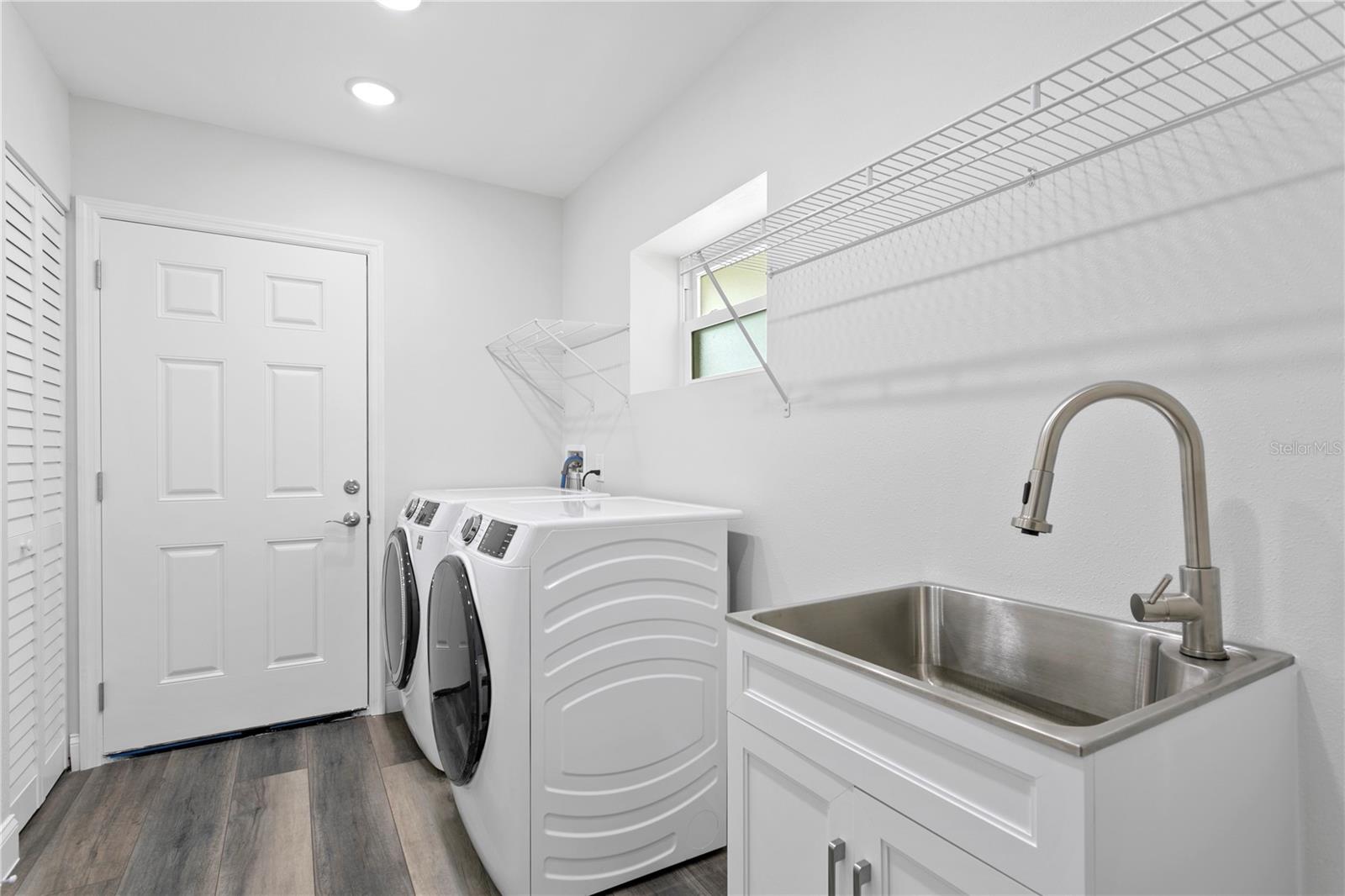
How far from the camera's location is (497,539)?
5.68 feet

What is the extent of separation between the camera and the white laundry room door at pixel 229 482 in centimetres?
246

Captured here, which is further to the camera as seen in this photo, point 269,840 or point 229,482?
point 229,482

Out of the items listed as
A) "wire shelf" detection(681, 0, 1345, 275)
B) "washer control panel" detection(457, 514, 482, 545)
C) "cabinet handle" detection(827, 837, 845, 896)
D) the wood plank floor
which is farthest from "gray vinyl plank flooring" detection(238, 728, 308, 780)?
"wire shelf" detection(681, 0, 1345, 275)

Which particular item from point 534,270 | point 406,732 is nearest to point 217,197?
point 534,270

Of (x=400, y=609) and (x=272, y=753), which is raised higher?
(x=400, y=609)

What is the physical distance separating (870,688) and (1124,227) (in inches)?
35.7

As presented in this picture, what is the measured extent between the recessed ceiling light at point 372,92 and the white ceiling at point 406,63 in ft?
0.11

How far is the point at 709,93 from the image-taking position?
2.23 m

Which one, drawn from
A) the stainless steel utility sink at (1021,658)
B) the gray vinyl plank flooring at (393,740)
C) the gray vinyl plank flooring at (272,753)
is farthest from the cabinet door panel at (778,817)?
the gray vinyl plank flooring at (272,753)

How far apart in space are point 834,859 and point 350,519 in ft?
8.17

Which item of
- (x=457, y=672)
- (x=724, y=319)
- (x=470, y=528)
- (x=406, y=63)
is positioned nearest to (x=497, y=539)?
(x=470, y=528)

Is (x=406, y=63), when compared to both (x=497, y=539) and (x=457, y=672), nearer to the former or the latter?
(x=497, y=539)

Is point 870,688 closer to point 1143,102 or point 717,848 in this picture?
point 1143,102

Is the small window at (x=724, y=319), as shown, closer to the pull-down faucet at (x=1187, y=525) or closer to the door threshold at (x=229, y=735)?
the pull-down faucet at (x=1187, y=525)
